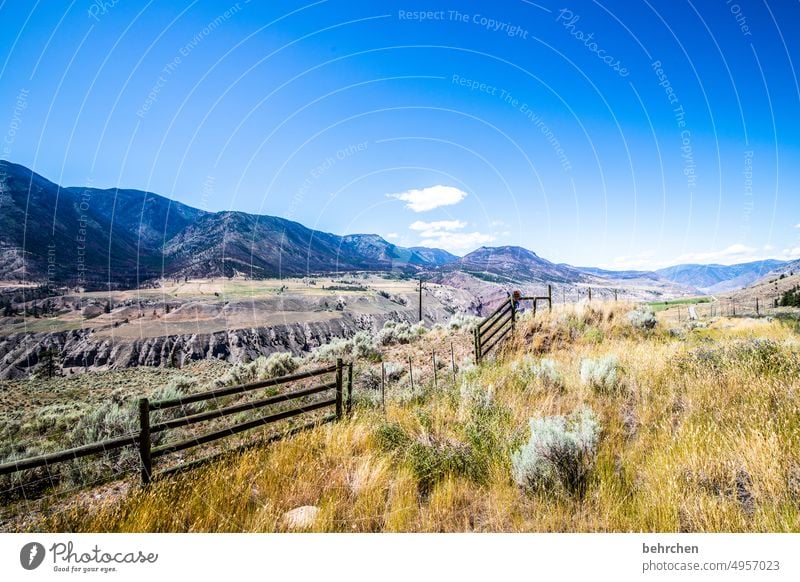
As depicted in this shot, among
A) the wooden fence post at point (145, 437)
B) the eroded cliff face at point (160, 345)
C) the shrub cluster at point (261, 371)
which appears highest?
the wooden fence post at point (145, 437)

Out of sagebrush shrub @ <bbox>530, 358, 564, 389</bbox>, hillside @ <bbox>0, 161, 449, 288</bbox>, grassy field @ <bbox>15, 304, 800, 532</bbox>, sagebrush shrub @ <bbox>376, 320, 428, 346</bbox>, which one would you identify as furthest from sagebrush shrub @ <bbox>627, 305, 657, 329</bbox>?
hillside @ <bbox>0, 161, 449, 288</bbox>

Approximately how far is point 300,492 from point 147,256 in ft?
450

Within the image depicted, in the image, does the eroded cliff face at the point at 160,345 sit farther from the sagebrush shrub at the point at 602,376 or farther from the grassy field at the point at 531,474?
the grassy field at the point at 531,474

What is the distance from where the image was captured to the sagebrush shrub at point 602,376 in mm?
6051

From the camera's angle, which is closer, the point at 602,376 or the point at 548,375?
the point at 602,376

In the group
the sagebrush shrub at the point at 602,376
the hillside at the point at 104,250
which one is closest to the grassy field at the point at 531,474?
the sagebrush shrub at the point at 602,376

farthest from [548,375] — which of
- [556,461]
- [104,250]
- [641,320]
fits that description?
[104,250]

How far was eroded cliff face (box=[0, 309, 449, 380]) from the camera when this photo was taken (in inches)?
1054

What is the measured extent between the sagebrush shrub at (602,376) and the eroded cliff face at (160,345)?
22788 millimetres

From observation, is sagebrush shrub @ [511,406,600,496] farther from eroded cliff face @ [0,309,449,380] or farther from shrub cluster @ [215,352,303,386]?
eroded cliff face @ [0,309,449,380]

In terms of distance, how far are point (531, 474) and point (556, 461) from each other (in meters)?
0.31

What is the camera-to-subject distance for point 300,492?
11.9 ft

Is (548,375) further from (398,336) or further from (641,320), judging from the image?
(398,336)

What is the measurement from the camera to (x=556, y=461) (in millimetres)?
3512
